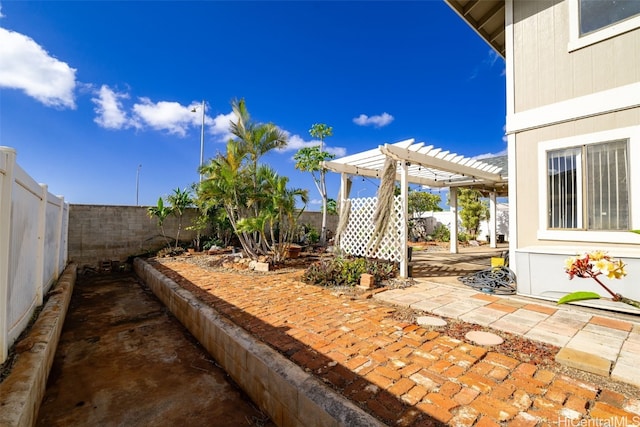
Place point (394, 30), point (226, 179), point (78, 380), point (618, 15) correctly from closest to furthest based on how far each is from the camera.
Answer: point (78, 380) → point (618, 15) → point (226, 179) → point (394, 30)

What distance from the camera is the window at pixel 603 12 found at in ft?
13.0

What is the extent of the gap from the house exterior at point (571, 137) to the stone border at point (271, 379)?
4055mm

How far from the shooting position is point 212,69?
12.7 m

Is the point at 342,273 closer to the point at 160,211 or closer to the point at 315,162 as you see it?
the point at 160,211

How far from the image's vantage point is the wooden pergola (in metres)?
5.92

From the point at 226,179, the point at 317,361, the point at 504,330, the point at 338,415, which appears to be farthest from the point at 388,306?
the point at 226,179

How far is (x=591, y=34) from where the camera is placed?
4.19 meters

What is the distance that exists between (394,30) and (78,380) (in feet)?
44.4

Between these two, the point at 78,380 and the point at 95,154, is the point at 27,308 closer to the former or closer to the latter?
the point at 78,380

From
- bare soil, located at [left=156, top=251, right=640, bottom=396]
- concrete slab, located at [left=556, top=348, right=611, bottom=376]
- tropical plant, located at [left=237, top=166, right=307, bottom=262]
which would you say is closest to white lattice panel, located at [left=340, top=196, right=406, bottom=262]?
bare soil, located at [left=156, top=251, right=640, bottom=396]

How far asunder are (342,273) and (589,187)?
4.37 m

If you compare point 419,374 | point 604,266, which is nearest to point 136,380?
point 419,374

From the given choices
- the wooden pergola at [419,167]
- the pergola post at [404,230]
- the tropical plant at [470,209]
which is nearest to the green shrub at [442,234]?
the tropical plant at [470,209]

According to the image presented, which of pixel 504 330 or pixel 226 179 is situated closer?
pixel 504 330
